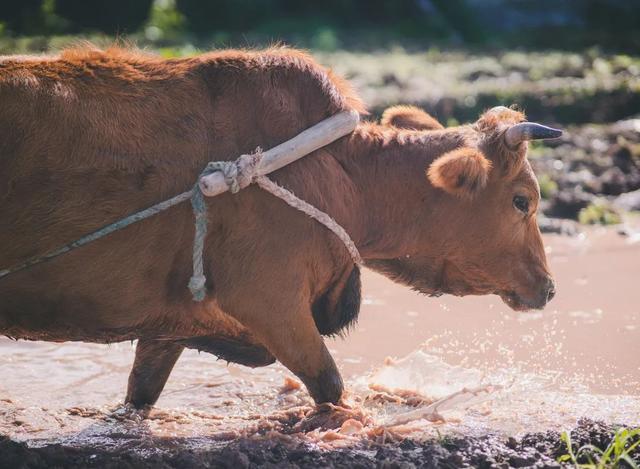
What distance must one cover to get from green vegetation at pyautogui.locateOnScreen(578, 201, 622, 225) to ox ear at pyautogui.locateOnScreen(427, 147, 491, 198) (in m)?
4.70

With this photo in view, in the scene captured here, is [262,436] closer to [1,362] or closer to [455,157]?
[455,157]

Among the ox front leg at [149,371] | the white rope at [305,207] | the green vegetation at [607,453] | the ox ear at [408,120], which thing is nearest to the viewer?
the green vegetation at [607,453]

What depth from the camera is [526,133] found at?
16.8ft

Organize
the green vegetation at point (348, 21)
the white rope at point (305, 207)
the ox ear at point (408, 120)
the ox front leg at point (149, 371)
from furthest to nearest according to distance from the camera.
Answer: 1. the green vegetation at point (348, 21)
2. the ox ear at point (408, 120)
3. the ox front leg at point (149, 371)
4. the white rope at point (305, 207)

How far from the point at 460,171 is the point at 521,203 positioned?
59 cm

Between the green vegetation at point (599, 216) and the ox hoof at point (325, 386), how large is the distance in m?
5.17

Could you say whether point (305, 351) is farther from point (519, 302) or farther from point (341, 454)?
point (519, 302)

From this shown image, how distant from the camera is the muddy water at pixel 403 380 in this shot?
193 inches

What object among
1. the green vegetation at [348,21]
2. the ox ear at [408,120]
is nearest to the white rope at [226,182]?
the ox ear at [408,120]

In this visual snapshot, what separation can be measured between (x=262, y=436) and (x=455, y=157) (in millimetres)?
1618

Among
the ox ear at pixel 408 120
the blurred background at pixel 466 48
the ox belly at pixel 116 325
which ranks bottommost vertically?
the ox belly at pixel 116 325

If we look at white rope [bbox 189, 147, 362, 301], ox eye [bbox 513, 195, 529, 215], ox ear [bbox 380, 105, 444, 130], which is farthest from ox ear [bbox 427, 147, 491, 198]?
white rope [bbox 189, 147, 362, 301]

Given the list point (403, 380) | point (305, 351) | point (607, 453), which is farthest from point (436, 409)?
point (607, 453)

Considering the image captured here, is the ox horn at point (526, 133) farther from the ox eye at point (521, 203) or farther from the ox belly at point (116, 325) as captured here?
the ox belly at point (116, 325)
